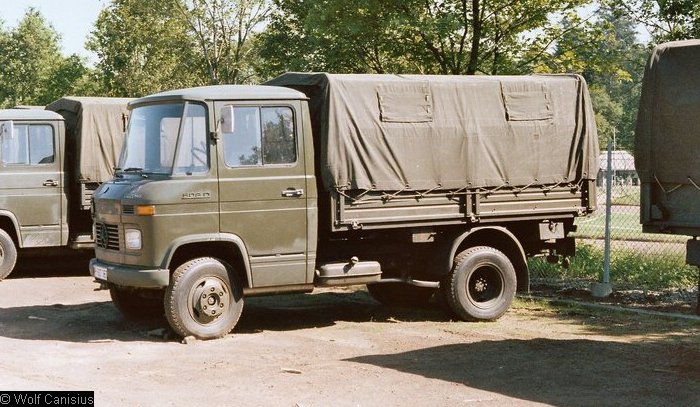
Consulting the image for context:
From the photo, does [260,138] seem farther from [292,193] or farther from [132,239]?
[132,239]

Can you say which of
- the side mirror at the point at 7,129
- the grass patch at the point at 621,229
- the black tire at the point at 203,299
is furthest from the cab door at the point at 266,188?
the grass patch at the point at 621,229

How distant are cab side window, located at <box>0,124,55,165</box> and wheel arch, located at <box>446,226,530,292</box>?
760 centimetres

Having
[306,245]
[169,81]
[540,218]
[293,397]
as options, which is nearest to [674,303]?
[540,218]

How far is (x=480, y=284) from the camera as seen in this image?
40.9 ft

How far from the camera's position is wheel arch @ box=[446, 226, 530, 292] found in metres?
12.4

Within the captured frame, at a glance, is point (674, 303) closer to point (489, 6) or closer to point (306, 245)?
point (306, 245)

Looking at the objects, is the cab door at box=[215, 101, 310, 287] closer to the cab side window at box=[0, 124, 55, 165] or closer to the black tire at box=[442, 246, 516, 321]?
the black tire at box=[442, 246, 516, 321]

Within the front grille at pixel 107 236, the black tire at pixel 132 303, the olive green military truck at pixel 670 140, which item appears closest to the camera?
the olive green military truck at pixel 670 140

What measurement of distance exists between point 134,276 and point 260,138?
2023mm

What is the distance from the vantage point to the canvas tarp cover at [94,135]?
651 inches

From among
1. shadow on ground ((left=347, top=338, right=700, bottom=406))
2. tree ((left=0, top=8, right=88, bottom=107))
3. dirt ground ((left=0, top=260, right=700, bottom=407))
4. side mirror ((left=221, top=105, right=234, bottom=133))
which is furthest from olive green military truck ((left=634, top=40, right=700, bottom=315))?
tree ((left=0, top=8, right=88, bottom=107))

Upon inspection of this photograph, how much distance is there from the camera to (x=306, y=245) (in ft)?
36.9

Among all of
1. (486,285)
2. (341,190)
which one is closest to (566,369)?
(341,190)

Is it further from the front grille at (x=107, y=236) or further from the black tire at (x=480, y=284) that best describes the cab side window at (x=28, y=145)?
the black tire at (x=480, y=284)
